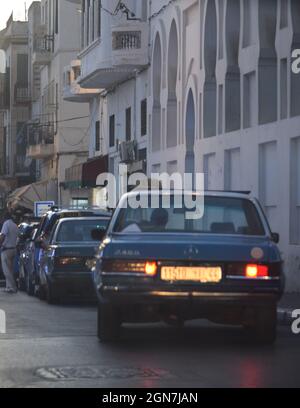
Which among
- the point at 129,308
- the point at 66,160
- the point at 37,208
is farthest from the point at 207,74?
the point at 66,160

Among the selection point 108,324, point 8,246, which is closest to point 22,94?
point 8,246

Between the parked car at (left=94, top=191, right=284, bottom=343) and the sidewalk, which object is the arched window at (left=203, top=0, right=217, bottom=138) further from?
the parked car at (left=94, top=191, right=284, bottom=343)

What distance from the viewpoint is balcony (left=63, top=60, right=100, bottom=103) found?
47.4 metres

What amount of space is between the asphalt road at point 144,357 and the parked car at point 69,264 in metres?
4.11

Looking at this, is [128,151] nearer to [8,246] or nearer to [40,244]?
[8,246]

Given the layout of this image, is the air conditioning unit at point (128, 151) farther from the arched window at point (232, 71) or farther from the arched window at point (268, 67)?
Answer: the arched window at point (268, 67)

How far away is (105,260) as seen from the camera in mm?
12844

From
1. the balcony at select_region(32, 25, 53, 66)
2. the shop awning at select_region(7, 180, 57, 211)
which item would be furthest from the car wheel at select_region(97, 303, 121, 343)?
the balcony at select_region(32, 25, 53, 66)

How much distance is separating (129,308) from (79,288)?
7.92 meters

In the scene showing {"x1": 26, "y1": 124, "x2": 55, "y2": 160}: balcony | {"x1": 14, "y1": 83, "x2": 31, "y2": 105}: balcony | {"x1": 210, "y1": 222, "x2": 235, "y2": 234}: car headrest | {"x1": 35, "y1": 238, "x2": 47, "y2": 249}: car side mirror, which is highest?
{"x1": 14, "y1": 83, "x2": 31, "y2": 105}: balcony

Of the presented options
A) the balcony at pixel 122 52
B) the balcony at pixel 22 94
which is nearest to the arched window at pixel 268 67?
the balcony at pixel 122 52

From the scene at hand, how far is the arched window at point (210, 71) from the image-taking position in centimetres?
3097

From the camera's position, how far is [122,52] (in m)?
37.3

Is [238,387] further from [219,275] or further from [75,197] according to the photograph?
[75,197]
